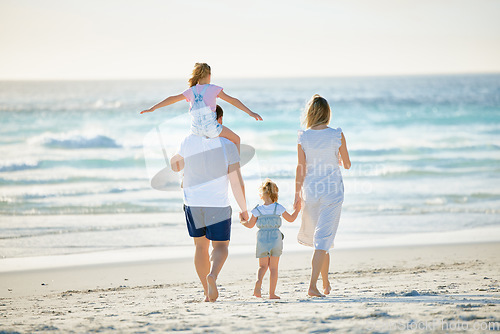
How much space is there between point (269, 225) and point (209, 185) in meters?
0.65

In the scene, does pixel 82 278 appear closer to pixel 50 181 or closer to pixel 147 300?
pixel 147 300

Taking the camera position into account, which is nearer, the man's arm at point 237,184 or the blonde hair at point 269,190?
the man's arm at point 237,184

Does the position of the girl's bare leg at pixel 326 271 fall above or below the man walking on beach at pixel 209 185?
below

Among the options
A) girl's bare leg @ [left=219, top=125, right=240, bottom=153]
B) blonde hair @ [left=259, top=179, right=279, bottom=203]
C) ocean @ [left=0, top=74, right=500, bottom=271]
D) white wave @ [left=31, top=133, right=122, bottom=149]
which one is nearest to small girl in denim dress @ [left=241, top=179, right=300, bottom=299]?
blonde hair @ [left=259, top=179, right=279, bottom=203]

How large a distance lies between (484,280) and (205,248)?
2916 mm

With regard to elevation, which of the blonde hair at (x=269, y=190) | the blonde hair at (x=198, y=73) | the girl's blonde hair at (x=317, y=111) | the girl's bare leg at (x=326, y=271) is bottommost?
the girl's bare leg at (x=326, y=271)

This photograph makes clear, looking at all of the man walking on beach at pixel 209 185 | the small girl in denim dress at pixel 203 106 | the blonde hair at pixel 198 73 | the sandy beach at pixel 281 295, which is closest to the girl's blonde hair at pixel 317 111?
the small girl in denim dress at pixel 203 106

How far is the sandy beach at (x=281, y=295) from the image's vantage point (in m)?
3.97

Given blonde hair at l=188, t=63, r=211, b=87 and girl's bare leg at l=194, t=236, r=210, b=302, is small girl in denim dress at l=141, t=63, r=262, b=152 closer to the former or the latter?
blonde hair at l=188, t=63, r=211, b=87

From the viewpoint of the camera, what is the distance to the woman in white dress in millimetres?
4809

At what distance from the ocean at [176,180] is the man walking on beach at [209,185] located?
928mm

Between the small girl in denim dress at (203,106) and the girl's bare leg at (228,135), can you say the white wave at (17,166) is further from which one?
the girl's bare leg at (228,135)

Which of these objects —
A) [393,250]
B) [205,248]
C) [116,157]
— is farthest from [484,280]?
[116,157]

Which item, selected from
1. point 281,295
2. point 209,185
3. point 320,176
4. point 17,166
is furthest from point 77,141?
point 320,176
